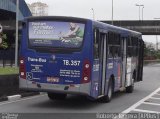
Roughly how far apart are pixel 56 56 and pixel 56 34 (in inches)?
28.1

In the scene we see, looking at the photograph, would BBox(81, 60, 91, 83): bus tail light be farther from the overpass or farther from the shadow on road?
the overpass

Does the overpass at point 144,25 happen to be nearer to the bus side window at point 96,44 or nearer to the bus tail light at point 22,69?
the bus side window at point 96,44

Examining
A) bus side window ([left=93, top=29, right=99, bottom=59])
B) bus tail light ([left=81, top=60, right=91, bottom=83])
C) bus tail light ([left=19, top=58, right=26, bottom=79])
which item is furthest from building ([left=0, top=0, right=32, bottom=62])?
bus tail light ([left=81, top=60, right=91, bottom=83])

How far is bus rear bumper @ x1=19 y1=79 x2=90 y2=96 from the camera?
1477cm

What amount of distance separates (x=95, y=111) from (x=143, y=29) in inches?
3345

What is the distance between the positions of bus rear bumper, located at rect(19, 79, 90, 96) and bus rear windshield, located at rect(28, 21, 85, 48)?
1.23 m

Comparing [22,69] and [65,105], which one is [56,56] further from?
[65,105]

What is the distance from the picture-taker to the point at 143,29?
98312mm

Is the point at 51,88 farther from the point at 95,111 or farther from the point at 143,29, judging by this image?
the point at 143,29

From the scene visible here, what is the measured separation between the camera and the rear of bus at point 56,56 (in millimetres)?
14859

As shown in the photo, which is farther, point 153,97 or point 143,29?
point 143,29

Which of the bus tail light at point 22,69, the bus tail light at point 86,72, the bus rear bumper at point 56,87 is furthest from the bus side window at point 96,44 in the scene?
the bus tail light at point 22,69

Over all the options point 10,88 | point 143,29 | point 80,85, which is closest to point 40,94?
point 10,88

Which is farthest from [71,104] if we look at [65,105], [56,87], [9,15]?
[9,15]
